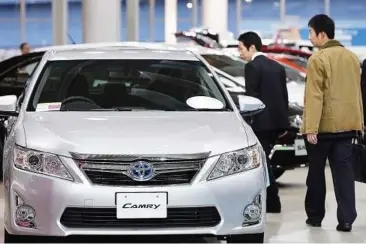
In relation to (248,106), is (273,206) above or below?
below

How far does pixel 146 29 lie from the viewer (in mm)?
30719

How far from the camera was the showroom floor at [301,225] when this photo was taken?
6391 mm

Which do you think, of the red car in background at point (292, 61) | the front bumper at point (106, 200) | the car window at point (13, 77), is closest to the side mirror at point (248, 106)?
the front bumper at point (106, 200)

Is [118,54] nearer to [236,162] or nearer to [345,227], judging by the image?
[236,162]

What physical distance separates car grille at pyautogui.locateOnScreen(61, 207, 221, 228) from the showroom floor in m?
1.25

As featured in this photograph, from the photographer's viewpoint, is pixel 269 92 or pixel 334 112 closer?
pixel 334 112

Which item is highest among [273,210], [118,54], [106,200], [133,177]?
[118,54]

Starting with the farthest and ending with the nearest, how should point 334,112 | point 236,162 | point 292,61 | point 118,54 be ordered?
1. point 292,61
2. point 334,112
3. point 118,54
4. point 236,162

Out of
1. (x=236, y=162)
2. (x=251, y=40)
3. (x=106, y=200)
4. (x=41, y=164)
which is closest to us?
(x=106, y=200)

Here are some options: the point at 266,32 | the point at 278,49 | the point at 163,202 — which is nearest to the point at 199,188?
the point at 163,202

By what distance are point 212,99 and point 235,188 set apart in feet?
3.71

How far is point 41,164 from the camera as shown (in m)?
4.99

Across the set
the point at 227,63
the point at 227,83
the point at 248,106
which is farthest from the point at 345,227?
the point at 227,63

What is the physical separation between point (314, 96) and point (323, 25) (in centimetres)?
61
